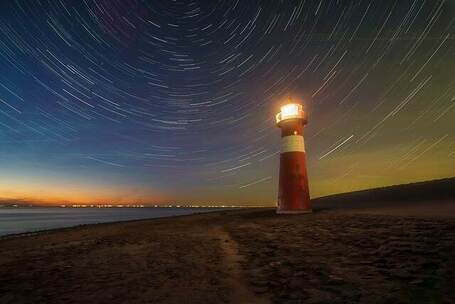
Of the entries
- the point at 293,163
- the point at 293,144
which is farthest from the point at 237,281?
the point at 293,144

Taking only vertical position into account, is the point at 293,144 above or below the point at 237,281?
above

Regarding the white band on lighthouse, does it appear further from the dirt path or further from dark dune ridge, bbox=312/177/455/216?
the dirt path

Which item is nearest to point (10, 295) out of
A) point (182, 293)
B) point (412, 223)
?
point (182, 293)

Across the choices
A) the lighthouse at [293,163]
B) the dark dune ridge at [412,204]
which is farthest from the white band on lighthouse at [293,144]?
the dark dune ridge at [412,204]

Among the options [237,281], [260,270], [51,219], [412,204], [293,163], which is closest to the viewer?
[237,281]

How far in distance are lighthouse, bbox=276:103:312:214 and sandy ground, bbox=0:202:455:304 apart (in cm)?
899

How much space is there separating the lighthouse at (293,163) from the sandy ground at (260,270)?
899 cm

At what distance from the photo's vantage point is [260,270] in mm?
7602

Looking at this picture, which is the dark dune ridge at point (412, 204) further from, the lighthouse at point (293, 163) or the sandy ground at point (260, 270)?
the sandy ground at point (260, 270)

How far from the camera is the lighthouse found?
21.2m

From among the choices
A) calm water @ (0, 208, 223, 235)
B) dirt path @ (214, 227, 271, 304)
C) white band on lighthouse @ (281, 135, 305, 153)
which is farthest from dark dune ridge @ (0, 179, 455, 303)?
calm water @ (0, 208, 223, 235)

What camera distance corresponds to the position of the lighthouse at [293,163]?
69.5 feet

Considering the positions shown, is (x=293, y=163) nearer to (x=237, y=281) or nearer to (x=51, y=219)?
(x=237, y=281)

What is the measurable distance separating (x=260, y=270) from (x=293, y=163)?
14.0 meters
